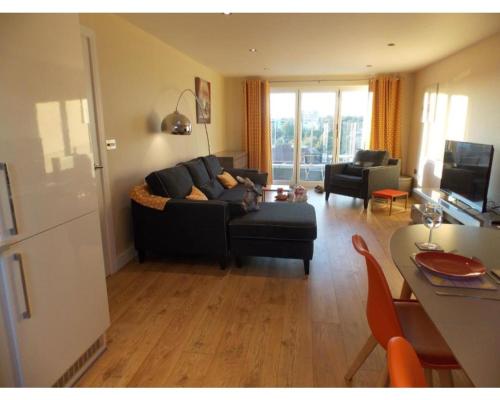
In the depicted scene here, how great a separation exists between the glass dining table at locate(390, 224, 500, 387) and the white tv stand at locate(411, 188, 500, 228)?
1692 millimetres

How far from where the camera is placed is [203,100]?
5.61 m

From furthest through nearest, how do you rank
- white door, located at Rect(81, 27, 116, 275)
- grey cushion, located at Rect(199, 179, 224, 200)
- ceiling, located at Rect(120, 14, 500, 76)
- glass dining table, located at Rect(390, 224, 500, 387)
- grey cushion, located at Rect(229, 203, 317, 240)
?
grey cushion, located at Rect(199, 179, 224, 200) → ceiling, located at Rect(120, 14, 500, 76) → grey cushion, located at Rect(229, 203, 317, 240) → white door, located at Rect(81, 27, 116, 275) → glass dining table, located at Rect(390, 224, 500, 387)

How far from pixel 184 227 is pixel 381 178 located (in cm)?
368

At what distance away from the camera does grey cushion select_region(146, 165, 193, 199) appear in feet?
10.5

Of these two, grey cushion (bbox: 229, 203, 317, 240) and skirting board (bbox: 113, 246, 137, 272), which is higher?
grey cushion (bbox: 229, 203, 317, 240)

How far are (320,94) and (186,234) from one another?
497 cm

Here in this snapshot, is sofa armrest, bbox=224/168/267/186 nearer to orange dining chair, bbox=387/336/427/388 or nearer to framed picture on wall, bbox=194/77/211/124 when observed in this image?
framed picture on wall, bbox=194/77/211/124

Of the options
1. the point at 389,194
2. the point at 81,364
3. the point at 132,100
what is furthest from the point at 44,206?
the point at 389,194

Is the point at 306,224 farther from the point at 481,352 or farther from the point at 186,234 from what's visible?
the point at 481,352

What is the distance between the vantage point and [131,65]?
337 cm

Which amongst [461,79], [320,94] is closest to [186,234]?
[461,79]

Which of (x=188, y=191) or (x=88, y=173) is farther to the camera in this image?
(x=188, y=191)

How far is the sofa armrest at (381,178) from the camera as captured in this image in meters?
5.30

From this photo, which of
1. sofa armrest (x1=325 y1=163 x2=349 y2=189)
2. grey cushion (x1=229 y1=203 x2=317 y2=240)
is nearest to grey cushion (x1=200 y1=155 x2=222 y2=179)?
grey cushion (x1=229 y1=203 x2=317 y2=240)
